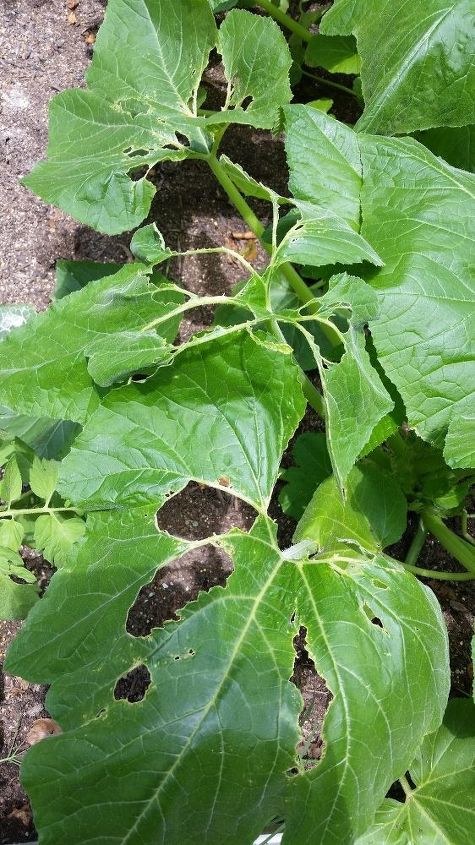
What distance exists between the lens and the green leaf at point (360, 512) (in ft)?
6.19

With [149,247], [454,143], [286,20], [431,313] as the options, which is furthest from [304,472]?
[286,20]

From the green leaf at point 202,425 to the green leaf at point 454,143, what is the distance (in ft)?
3.69

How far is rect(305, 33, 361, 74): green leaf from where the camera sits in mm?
2697

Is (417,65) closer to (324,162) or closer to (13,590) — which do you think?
(324,162)

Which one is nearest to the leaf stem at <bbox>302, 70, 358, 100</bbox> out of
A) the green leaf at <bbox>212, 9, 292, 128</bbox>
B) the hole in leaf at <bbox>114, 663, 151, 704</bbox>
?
the green leaf at <bbox>212, 9, 292, 128</bbox>

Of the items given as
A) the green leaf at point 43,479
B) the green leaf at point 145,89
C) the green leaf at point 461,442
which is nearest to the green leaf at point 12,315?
the green leaf at point 145,89

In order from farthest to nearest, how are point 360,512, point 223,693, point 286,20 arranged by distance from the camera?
1. point 286,20
2. point 360,512
3. point 223,693

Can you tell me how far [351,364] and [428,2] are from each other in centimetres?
105

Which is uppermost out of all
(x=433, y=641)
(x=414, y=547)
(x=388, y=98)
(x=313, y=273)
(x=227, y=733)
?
(x=388, y=98)

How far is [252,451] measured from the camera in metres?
1.67

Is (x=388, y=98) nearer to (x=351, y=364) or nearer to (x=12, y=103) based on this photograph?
(x=351, y=364)

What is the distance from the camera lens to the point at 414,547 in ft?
7.95

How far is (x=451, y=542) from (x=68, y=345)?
1385mm

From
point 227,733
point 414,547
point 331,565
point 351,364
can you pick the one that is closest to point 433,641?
point 331,565
